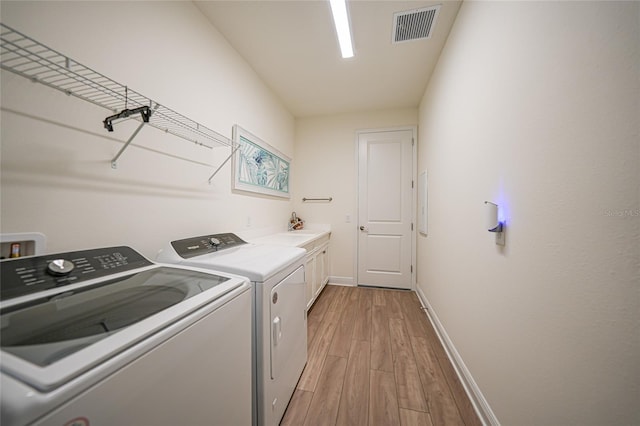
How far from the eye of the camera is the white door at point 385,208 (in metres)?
3.25

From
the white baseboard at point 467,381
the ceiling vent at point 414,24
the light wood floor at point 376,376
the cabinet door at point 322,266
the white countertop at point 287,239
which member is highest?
the ceiling vent at point 414,24

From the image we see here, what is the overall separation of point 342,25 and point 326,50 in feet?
1.40

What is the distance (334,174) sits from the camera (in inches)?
137

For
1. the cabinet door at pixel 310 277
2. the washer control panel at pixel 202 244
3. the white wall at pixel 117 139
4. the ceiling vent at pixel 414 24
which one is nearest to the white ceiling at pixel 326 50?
the ceiling vent at pixel 414 24

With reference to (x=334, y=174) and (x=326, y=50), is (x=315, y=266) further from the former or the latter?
(x=326, y=50)

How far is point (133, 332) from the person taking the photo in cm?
53

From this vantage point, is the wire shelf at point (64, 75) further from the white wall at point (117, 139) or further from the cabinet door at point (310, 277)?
the cabinet door at point (310, 277)

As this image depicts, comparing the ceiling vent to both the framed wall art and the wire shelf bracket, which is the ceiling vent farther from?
the wire shelf bracket

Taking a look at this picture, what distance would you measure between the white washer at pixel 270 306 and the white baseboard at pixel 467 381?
1078 millimetres

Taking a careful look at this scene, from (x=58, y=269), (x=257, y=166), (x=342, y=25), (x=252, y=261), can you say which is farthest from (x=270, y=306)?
(x=342, y=25)

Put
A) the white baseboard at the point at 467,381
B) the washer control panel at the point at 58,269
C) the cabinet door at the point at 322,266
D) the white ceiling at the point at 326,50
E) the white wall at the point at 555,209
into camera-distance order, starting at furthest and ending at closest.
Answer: the cabinet door at the point at 322,266 < the white ceiling at the point at 326,50 < the white baseboard at the point at 467,381 < the washer control panel at the point at 58,269 < the white wall at the point at 555,209

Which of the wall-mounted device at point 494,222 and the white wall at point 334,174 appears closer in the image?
the wall-mounted device at point 494,222

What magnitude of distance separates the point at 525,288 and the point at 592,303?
0.97ft

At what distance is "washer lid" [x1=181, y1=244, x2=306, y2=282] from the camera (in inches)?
40.9
